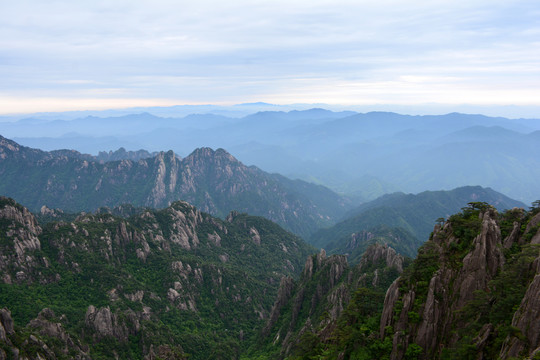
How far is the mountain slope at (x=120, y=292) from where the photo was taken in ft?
263

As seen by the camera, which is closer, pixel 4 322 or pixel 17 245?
pixel 4 322

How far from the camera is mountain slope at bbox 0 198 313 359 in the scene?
263 feet

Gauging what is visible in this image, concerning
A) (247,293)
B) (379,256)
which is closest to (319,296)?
(379,256)

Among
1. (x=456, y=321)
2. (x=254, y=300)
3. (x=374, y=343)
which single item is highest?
(x=456, y=321)

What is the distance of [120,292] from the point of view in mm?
113000

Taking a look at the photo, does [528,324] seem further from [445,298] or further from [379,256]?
[379,256]

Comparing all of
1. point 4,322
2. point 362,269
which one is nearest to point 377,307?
point 362,269

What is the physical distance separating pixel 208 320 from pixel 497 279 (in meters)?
112

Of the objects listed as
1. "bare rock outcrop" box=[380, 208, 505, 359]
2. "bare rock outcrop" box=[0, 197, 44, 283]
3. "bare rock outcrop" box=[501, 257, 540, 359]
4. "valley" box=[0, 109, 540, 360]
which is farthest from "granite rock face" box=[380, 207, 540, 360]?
"bare rock outcrop" box=[0, 197, 44, 283]

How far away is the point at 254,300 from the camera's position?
145375mm

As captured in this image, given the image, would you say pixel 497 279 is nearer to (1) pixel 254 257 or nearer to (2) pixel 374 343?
(2) pixel 374 343

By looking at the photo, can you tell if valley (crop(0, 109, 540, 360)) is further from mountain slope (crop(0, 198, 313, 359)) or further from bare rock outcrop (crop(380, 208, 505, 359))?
mountain slope (crop(0, 198, 313, 359))

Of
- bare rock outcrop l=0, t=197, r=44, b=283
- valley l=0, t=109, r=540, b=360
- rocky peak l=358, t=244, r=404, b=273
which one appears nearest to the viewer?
valley l=0, t=109, r=540, b=360

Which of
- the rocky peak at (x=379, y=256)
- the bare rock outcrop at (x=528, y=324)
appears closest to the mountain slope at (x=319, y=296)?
the rocky peak at (x=379, y=256)
